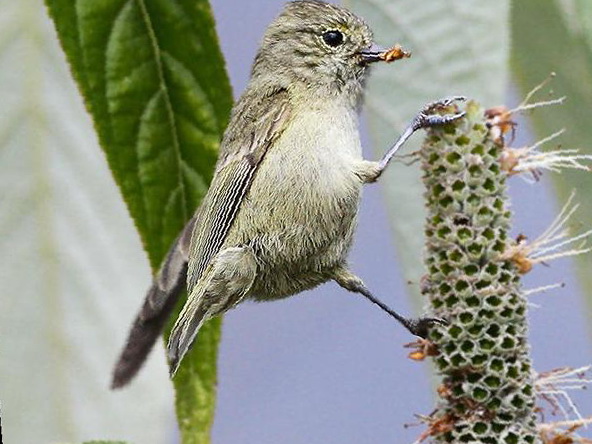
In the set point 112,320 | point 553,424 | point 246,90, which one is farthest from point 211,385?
point 246,90

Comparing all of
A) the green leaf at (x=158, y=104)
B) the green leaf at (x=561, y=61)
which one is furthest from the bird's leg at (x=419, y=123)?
the green leaf at (x=158, y=104)

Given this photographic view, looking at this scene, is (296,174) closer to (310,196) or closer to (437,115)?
(310,196)

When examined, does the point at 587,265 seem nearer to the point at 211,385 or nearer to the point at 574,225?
the point at 574,225

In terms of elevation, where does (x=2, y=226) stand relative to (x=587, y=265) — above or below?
below

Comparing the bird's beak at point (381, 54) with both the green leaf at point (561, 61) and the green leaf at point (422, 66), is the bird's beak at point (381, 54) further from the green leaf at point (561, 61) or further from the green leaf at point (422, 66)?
the green leaf at point (561, 61)

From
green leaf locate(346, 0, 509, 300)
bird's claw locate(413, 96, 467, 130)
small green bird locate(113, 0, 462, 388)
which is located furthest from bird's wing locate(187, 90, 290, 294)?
bird's claw locate(413, 96, 467, 130)

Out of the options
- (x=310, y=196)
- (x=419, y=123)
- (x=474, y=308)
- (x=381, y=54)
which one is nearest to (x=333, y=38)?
(x=381, y=54)

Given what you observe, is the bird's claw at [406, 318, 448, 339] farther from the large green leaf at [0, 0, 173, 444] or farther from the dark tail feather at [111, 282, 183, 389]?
the large green leaf at [0, 0, 173, 444]
